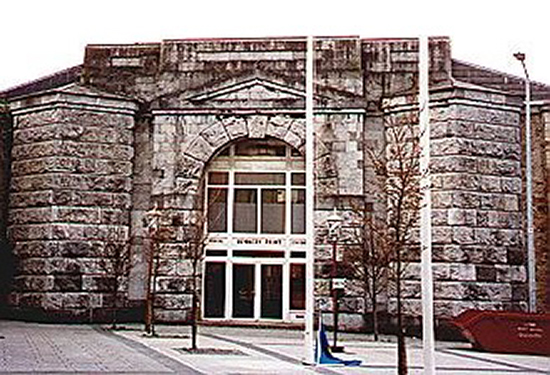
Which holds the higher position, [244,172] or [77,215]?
[244,172]

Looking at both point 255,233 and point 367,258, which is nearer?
point 367,258

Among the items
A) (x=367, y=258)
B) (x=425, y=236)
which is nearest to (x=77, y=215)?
(x=367, y=258)

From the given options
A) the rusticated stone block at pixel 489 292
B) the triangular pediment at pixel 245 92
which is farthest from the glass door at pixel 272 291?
the rusticated stone block at pixel 489 292

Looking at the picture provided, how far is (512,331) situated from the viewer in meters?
23.5

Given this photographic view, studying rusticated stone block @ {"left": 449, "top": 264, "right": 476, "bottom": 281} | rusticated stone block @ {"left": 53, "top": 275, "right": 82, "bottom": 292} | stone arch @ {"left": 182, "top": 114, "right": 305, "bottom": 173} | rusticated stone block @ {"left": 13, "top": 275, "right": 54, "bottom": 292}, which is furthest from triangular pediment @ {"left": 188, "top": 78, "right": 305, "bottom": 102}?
rusticated stone block @ {"left": 449, "top": 264, "right": 476, "bottom": 281}

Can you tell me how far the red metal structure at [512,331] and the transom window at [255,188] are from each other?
9.28 meters

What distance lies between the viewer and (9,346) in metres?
19.7

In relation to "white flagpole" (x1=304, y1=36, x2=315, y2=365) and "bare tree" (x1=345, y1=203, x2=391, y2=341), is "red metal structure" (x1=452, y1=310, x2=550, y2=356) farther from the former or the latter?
"white flagpole" (x1=304, y1=36, x2=315, y2=365)

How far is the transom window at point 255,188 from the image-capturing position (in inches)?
1226

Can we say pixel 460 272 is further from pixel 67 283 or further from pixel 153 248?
pixel 67 283

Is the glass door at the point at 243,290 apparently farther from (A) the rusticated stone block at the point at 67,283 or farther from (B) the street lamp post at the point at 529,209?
(B) the street lamp post at the point at 529,209

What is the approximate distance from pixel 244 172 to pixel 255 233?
91.7 inches

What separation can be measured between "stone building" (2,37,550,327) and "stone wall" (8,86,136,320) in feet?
0.16

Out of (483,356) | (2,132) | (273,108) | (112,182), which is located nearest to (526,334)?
(483,356)
